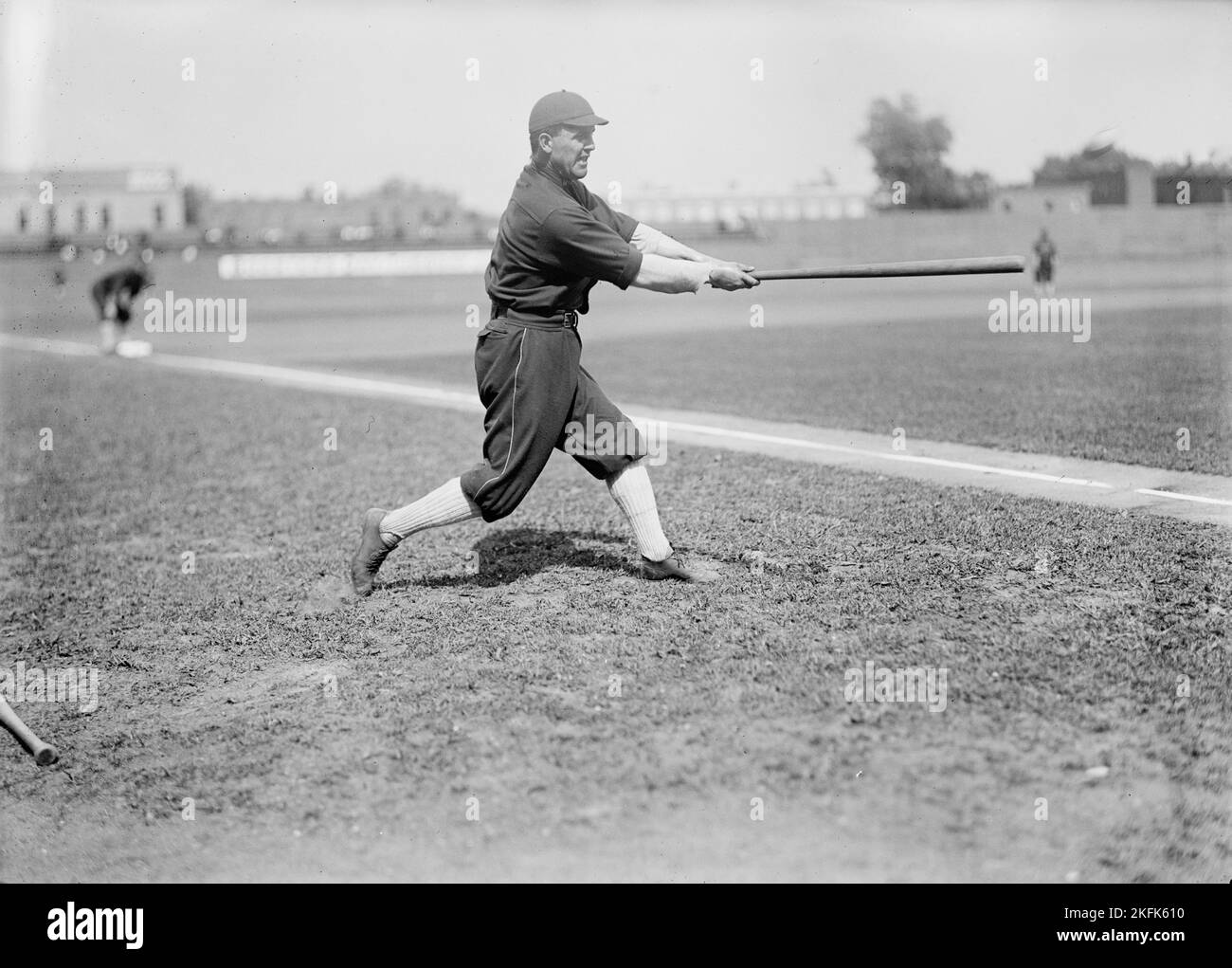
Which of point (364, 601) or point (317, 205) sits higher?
point (317, 205)

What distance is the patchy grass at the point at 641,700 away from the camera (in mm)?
3664

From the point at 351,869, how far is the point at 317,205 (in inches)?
2202

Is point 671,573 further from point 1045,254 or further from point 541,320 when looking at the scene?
point 1045,254

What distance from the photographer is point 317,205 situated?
2221 inches

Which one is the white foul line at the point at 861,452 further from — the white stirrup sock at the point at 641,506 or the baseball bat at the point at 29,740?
the baseball bat at the point at 29,740

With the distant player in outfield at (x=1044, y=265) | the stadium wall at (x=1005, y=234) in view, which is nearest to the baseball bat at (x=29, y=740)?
the distant player in outfield at (x=1044, y=265)

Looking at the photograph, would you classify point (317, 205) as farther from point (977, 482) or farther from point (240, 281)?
point (977, 482)

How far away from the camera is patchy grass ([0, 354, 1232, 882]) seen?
3.66 metres

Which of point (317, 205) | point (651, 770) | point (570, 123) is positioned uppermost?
point (317, 205)

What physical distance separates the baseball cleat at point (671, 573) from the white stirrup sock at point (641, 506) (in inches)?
1.7

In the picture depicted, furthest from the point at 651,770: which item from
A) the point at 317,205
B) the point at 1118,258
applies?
the point at 317,205

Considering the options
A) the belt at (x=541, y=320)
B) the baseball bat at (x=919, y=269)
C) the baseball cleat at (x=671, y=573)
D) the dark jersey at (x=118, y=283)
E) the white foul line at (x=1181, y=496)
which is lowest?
the baseball cleat at (x=671, y=573)
